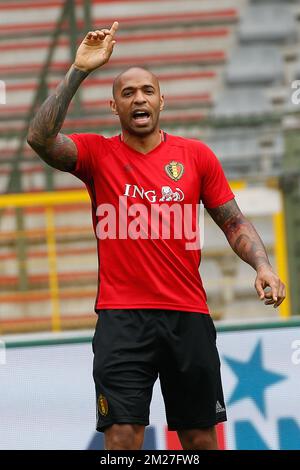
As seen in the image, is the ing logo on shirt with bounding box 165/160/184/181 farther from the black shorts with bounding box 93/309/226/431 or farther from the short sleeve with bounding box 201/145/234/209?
the black shorts with bounding box 93/309/226/431

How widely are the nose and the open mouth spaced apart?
5 cm

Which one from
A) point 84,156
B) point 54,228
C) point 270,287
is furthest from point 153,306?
point 54,228

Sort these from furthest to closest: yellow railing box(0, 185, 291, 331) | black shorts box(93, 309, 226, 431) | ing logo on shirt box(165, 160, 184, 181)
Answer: yellow railing box(0, 185, 291, 331) < ing logo on shirt box(165, 160, 184, 181) < black shorts box(93, 309, 226, 431)

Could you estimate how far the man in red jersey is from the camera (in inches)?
155

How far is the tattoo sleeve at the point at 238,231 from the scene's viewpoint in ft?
13.6

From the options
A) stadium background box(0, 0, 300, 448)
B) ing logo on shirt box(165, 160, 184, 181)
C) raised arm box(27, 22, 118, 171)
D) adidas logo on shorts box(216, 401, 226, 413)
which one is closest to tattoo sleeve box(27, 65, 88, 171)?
raised arm box(27, 22, 118, 171)

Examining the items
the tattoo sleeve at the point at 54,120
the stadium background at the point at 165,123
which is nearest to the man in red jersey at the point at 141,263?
the tattoo sleeve at the point at 54,120

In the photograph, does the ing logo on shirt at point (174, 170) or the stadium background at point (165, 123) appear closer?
the ing logo on shirt at point (174, 170)

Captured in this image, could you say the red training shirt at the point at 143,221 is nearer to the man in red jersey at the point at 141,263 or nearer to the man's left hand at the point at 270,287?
the man in red jersey at the point at 141,263

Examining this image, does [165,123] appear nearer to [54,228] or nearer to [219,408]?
[54,228]

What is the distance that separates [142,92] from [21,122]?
641cm

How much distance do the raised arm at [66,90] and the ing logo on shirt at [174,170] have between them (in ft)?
1.43

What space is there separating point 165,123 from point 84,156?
5590mm

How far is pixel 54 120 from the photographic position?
3924mm
